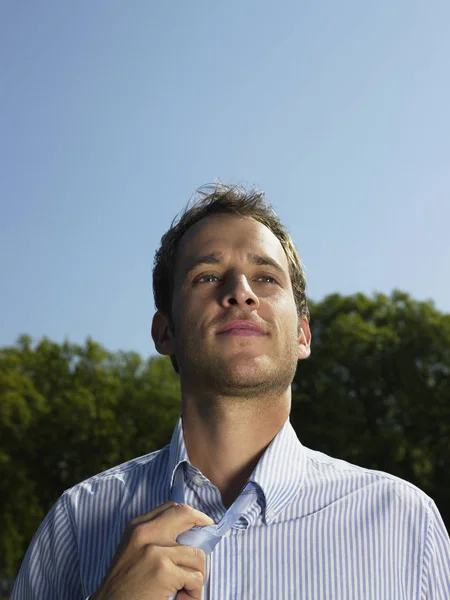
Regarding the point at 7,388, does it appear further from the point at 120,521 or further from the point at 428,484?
the point at 120,521

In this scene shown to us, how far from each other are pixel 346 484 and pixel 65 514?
1.25 meters

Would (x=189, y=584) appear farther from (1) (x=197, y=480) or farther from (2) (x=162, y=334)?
(2) (x=162, y=334)

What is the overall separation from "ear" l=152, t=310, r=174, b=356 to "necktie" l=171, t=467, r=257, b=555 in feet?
2.83

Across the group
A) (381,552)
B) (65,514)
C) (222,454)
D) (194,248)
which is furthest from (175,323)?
(381,552)

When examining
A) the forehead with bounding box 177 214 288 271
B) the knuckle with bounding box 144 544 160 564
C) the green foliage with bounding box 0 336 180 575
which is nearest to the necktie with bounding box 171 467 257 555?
the knuckle with bounding box 144 544 160 564

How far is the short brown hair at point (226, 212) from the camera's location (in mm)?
4516

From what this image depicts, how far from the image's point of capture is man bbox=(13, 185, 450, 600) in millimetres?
3555

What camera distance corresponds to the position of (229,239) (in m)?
4.24

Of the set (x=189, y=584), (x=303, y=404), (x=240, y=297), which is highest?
(x=303, y=404)

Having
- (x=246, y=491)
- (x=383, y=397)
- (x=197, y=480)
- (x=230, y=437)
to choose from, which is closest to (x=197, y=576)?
(x=246, y=491)

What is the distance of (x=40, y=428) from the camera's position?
43094 mm

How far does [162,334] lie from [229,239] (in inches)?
26.1

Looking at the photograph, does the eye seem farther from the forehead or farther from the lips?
the lips

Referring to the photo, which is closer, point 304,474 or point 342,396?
point 304,474
